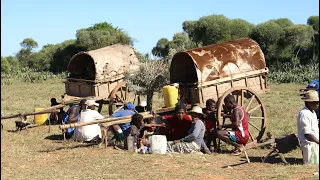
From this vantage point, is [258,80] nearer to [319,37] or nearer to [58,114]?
[58,114]

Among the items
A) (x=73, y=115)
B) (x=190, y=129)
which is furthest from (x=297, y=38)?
(x=190, y=129)

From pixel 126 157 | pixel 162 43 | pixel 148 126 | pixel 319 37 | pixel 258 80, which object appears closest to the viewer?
pixel 126 157

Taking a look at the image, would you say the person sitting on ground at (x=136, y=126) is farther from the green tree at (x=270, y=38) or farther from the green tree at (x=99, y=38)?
the green tree at (x=99, y=38)

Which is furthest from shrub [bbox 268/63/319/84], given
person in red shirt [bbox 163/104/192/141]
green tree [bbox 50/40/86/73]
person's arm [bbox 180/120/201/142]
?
person's arm [bbox 180/120/201/142]

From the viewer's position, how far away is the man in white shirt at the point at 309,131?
7992 mm

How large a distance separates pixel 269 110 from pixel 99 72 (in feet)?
19.3

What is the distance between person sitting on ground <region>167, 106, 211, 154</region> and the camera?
9195mm

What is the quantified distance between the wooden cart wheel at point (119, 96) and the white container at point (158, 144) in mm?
4706

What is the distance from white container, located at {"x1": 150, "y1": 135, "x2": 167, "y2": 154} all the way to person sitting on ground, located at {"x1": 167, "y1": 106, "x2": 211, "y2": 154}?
0.50 ft

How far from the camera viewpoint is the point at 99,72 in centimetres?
1438

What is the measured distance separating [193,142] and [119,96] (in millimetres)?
6037

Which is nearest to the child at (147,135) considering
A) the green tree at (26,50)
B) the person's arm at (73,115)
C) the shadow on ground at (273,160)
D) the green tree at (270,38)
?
the shadow on ground at (273,160)

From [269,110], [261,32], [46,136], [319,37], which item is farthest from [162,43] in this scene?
[46,136]

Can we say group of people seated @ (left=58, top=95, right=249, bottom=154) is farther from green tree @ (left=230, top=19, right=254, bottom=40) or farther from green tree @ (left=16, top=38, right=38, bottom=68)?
green tree @ (left=16, top=38, right=38, bottom=68)
